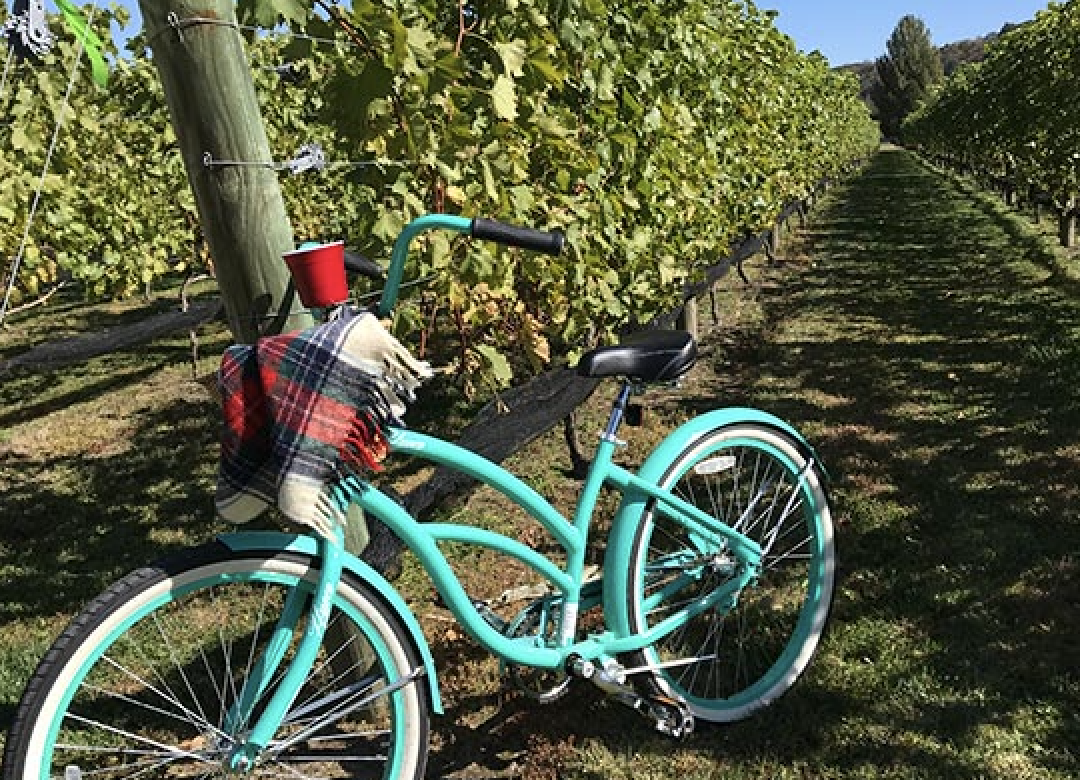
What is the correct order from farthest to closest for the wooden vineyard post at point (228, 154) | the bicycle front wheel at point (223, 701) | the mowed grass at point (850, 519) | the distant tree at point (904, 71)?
the distant tree at point (904, 71), the mowed grass at point (850, 519), the wooden vineyard post at point (228, 154), the bicycle front wheel at point (223, 701)

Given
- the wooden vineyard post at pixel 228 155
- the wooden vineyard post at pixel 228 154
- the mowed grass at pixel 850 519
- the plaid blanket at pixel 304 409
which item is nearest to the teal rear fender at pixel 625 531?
the mowed grass at pixel 850 519

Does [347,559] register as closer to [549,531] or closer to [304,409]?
[304,409]

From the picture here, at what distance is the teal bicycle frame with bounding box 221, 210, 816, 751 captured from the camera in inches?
67.7

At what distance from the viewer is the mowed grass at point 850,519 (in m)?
2.53

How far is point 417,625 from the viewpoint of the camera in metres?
1.89

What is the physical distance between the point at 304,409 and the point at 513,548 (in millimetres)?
695

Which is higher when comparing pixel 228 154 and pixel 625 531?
pixel 228 154

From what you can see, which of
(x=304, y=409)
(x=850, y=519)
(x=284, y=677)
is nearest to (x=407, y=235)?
(x=304, y=409)

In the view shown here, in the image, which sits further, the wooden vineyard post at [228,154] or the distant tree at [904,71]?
the distant tree at [904,71]

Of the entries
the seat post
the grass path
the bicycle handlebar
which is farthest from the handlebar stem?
the grass path

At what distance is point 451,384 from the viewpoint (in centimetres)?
656

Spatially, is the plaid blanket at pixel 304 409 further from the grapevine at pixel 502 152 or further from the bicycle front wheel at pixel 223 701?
the grapevine at pixel 502 152

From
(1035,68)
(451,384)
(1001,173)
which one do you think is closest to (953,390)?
(451,384)

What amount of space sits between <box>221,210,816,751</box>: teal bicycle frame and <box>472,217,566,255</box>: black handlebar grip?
0.03 metres
